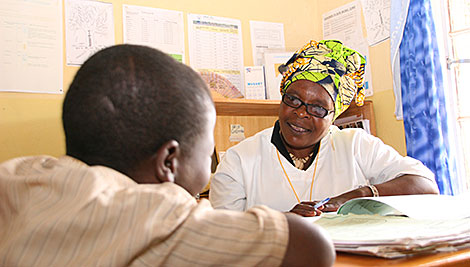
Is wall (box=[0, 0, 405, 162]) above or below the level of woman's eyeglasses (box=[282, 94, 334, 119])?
above

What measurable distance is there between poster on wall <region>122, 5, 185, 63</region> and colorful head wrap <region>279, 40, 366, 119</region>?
116cm

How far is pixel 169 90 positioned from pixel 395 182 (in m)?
1.13

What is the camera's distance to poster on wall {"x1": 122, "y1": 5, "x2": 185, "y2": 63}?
106 inches

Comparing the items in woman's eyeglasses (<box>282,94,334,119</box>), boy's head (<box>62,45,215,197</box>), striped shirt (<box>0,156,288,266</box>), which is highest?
woman's eyeglasses (<box>282,94,334,119</box>)

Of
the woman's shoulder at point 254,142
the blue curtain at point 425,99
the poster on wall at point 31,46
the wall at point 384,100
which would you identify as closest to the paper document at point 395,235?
the woman's shoulder at point 254,142

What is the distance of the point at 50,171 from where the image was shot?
0.54 m

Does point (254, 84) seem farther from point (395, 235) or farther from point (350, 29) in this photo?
point (395, 235)

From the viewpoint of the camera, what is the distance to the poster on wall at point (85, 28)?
2504 millimetres

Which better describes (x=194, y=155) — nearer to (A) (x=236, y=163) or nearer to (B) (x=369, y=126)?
(A) (x=236, y=163)

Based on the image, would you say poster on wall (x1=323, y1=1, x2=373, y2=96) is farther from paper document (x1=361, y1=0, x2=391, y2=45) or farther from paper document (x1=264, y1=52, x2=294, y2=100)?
paper document (x1=264, y1=52, x2=294, y2=100)

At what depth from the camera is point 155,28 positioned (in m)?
2.76

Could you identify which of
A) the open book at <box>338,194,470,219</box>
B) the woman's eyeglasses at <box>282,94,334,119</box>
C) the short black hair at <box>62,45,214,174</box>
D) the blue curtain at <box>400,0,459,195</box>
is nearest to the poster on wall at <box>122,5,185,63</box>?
the woman's eyeglasses at <box>282,94,334,119</box>

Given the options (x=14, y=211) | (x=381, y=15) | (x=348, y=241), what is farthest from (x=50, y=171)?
(x=381, y=15)

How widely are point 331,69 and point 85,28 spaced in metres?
1.54
